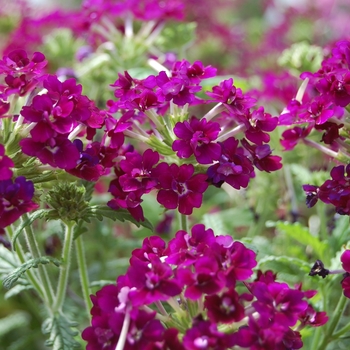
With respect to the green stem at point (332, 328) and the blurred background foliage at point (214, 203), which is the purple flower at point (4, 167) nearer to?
the blurred background foliage at point (214, 203)

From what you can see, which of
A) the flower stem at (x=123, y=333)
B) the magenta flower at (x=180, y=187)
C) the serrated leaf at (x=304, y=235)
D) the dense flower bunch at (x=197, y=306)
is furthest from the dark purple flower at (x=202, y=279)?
the serrated leaf at (x=304, y=235)

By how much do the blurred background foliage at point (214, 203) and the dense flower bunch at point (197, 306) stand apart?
325 millimetres

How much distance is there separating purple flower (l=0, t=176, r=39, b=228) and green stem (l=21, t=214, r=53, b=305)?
0.44 ft

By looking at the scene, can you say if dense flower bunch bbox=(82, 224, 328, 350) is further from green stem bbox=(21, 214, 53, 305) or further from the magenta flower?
green stem bbox=(21, 214, 53, 305)

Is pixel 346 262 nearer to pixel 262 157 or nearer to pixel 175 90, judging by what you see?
pixel 262 157

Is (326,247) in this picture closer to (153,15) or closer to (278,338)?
(278,338)

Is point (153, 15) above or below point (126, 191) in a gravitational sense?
above

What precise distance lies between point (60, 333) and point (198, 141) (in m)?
0.59

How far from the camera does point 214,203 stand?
2.55m

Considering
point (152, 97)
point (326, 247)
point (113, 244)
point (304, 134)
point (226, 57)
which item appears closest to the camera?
point (152, 97)

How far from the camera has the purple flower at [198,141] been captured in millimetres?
1186

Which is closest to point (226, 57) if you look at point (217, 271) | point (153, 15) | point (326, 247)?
point (153, 15)

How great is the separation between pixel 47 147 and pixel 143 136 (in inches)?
11.0

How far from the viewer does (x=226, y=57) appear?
3.23m
